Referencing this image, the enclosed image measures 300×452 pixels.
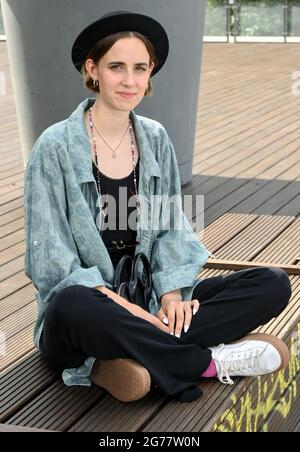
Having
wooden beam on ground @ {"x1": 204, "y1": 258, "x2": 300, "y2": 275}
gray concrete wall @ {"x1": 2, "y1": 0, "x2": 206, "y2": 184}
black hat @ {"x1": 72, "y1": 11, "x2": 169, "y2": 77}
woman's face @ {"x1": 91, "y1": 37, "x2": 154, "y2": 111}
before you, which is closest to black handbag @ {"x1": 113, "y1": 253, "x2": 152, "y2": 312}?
woman's face @ {"x1": 91, "y1": 37, "x2": 154, "y2": 111}

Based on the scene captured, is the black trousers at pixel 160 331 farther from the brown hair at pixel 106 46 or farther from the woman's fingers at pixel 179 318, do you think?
the brown hair at pixel 106 46

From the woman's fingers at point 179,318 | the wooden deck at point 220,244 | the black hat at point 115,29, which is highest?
the black hat at point 115,29

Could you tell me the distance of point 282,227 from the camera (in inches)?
175

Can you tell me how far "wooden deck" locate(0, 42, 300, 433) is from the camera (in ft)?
8.34

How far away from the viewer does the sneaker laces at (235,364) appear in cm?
270

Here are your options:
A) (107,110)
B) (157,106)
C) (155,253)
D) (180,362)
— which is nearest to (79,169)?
(107,110)

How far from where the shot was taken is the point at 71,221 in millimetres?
2777

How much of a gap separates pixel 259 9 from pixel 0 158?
25.4 feet

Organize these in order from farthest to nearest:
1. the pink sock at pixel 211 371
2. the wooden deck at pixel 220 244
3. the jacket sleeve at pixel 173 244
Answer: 1. the jacket sleeve at pixel 173 244
2. the pink sock at pixel 211 371
3. the wooden deck at pixel 220 244

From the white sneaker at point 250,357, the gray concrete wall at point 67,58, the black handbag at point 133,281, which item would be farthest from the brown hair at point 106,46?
the gray concrete wall at point 67,58

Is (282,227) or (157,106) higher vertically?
(157,106)

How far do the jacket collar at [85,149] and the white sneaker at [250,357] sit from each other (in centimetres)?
60

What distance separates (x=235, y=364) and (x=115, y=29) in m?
1.08
